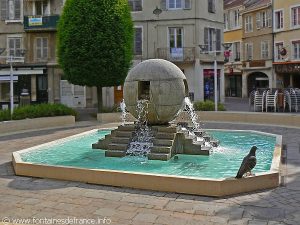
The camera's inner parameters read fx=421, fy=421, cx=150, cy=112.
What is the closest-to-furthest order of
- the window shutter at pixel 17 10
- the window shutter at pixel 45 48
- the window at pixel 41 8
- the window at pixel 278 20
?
the window shutter at pixel 45 48 → the window at pixel 41 8 → the window shutter at pixel 17 10 → the window at pixel 278 20

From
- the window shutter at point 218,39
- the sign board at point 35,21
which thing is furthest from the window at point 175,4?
the sign board at point 35,21

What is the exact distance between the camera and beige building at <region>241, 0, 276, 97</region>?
43.2m

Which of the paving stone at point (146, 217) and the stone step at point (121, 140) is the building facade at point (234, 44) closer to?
the stone step at point (121, 140)

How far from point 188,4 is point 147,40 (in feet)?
Answer: 13.9

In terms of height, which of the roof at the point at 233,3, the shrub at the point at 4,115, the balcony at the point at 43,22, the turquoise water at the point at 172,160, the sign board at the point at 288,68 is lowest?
the turquoise water at the point at 172,160

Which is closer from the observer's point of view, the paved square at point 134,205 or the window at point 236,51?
the paved square at point 134,205

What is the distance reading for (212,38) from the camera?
34438 millimetres

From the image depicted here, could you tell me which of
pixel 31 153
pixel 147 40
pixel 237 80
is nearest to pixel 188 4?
pixel 147 40

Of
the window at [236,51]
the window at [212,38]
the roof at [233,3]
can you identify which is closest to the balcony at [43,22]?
the window at [212,38]

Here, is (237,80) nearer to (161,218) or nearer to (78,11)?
(78,11)

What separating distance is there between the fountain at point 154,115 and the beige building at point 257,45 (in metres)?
→ 32.0

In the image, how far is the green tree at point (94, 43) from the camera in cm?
2370

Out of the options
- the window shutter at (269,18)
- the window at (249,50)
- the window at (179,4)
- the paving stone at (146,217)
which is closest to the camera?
the paving stone at (146,217)

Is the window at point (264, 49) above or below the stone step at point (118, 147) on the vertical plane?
above
